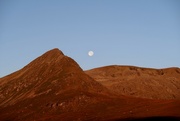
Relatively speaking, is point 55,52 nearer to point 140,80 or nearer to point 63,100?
point 63,100

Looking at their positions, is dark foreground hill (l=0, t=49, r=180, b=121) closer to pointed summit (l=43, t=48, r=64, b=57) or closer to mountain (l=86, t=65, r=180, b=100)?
pointed summit (l=43, t=48, r=64, b=57)

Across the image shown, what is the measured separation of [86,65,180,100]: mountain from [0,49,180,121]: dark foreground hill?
2475cm

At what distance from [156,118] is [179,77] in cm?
7939

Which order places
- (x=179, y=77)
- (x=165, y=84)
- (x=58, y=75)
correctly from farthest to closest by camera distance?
1. (x=179, y=77)
2. (x=165, y=84)
3. (x=58, y=75)

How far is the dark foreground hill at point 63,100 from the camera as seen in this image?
38.6 m

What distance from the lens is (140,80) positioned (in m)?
95.8

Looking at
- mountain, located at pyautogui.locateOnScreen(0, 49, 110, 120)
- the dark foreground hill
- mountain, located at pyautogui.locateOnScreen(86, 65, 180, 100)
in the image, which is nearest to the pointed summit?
mountain, located at pyautogui.locateOnScreen(0, 49, 110, 120)

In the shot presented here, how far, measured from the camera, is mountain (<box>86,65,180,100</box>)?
292 feet

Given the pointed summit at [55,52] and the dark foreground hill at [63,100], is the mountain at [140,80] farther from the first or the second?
the dark foreground hill at [63,100]

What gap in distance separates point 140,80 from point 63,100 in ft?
174

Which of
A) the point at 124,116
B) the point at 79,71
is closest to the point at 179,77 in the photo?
the point at 79,71

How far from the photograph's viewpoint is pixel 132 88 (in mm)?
90312

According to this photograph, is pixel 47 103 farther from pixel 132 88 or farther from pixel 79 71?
pixel 132 88

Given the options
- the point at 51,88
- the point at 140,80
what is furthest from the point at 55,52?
the point at 140,80
